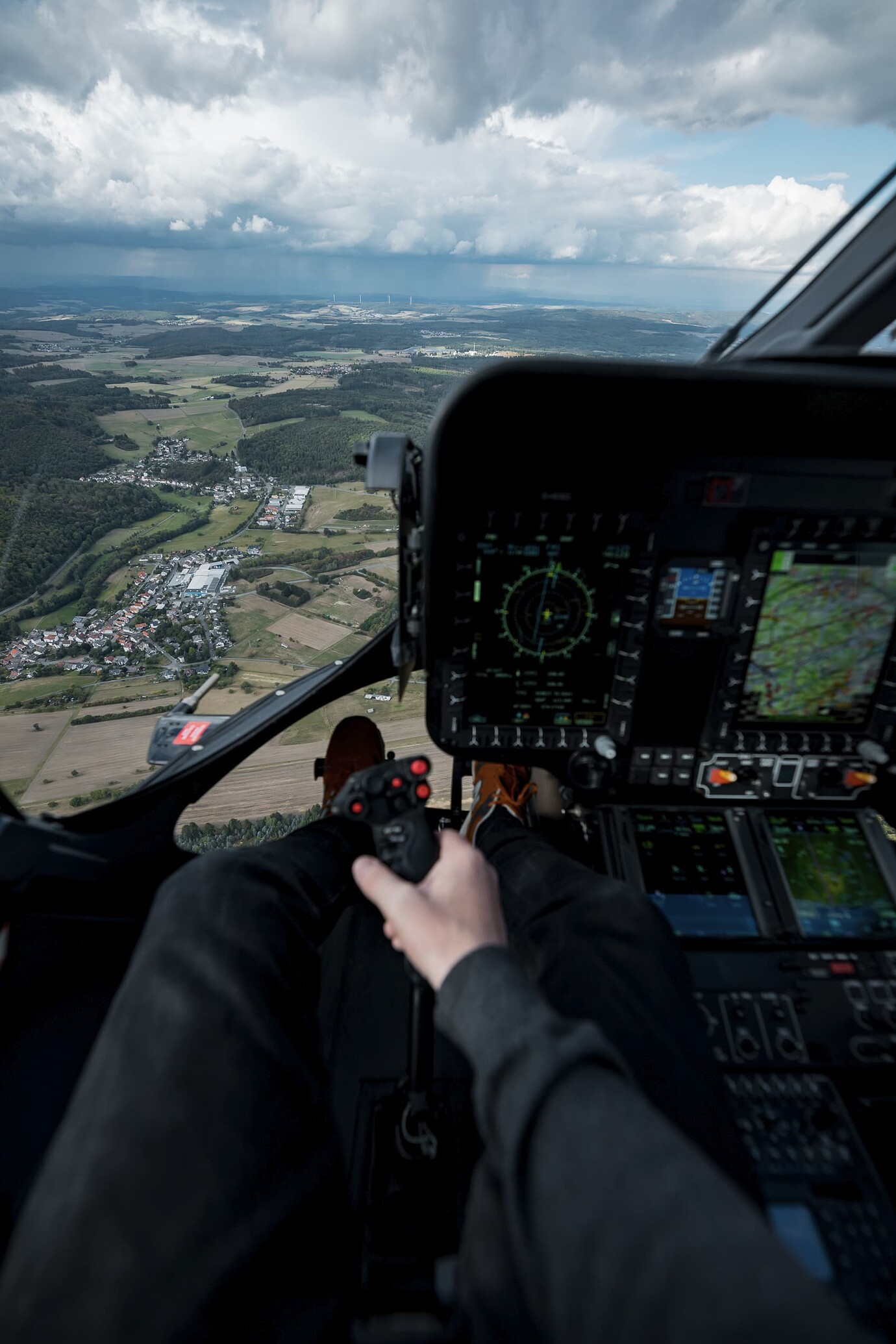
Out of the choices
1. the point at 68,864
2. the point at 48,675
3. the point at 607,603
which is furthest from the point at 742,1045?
the point at 48,675

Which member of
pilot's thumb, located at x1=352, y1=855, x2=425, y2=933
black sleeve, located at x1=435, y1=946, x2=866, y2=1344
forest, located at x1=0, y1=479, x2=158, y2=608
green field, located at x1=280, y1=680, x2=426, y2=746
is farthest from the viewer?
green field, located at x1=280, y1=680, x2=426, y2=746

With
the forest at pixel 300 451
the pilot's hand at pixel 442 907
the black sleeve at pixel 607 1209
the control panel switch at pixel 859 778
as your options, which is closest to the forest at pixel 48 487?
the forest at pixel 300 451

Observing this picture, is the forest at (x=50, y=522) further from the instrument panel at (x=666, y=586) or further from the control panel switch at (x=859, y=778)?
the control panel switch at (x=859, y=778)

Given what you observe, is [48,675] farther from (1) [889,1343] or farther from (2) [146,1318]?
(1) [889,1343]

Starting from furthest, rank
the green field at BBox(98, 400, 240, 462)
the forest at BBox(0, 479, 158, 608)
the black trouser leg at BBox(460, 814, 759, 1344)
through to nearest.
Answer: the green field at BBox(98, 400, 240, 462), the forest at BBox(0, 479, 158, 608), the black trouser leg at BBox(460, 814, 759, 1344)

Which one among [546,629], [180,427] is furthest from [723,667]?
[180,427]

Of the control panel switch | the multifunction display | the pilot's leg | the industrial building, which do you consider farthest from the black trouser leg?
the industrial building

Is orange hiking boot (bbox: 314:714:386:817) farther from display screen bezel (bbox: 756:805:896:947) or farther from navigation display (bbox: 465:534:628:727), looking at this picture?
display screen bezel (bbox: 756:805:896:947)
